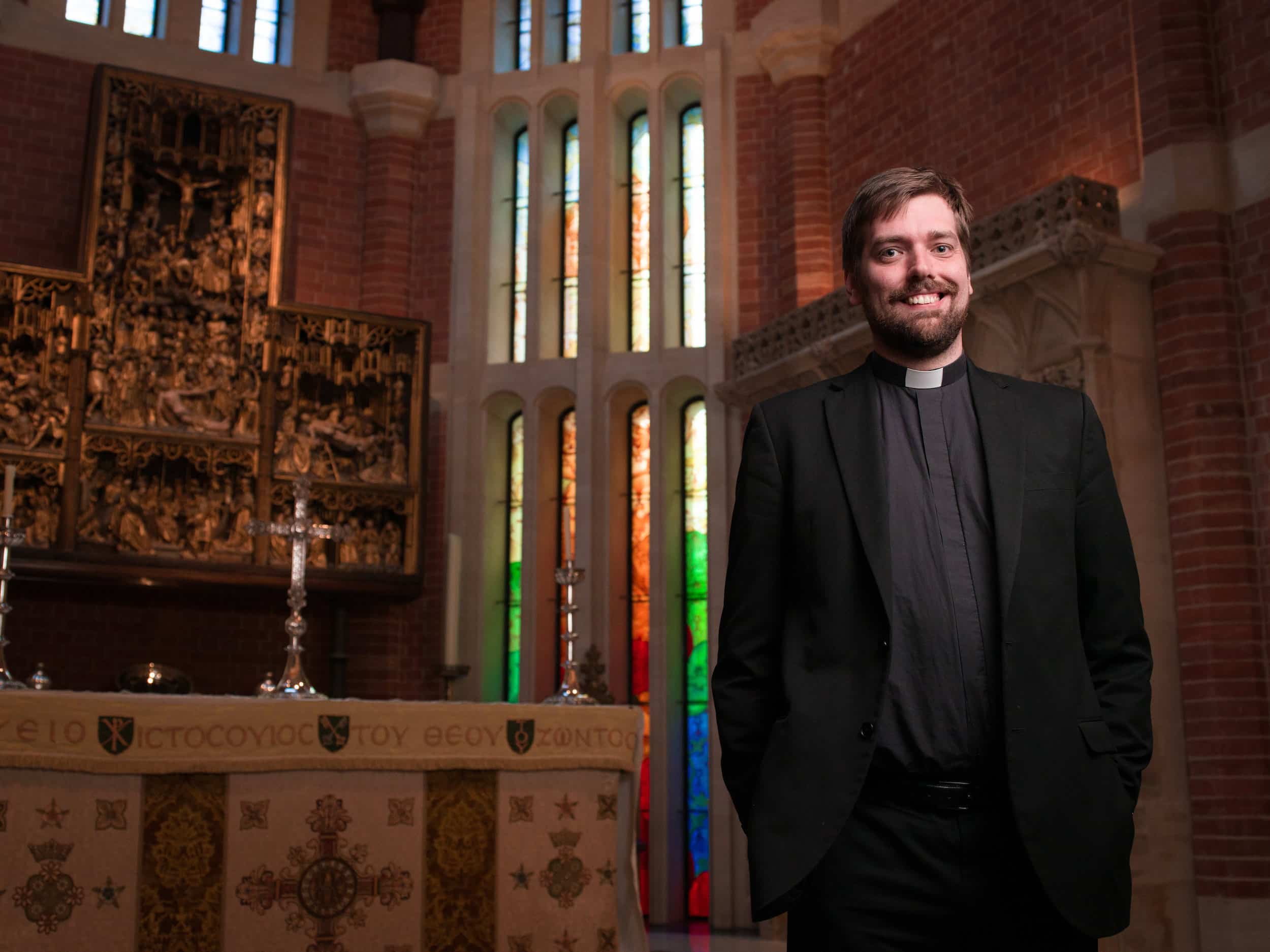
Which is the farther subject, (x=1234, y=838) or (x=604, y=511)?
(x=604, y=511)

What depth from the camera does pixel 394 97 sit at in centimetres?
1206

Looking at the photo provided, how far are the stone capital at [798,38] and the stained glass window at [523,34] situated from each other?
2.43 metres

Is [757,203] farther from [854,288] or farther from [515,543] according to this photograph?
[854,288]

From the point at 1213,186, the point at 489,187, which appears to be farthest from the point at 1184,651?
the point at 489,187

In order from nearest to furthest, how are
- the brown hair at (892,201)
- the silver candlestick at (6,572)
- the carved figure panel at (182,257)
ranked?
the brown hair at (892,201) → the silver candlestick at (6,572) → the carved figure panel at (182,257)

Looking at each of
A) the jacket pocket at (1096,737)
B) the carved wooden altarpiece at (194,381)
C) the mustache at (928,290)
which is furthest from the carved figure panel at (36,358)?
the jacket pocket at (1096,737)

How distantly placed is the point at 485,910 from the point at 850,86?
304 inches

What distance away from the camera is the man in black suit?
6.72 ft

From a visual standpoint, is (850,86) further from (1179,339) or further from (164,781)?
(164,781)

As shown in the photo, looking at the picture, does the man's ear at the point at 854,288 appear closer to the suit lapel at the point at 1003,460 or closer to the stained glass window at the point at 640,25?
the suit lapel at the point at 1003,460

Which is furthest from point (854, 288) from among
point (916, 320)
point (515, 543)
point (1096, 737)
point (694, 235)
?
point (694, 235)

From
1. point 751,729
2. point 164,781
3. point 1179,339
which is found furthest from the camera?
point 1179,339

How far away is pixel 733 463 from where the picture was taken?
10992mm

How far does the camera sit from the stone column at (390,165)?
11953mm
